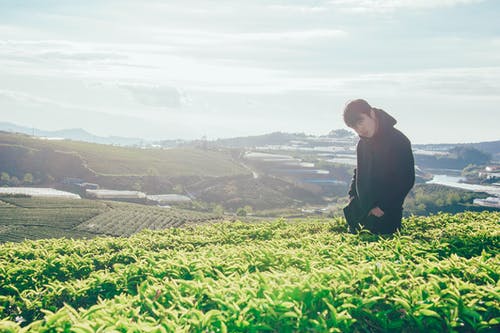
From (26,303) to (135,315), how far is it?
197cm

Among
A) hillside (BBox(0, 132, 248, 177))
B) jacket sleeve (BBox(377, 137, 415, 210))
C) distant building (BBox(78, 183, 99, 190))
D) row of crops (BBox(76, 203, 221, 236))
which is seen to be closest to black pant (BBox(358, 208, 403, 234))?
jacket sleeve (BBox(377, 137, 415, 210))

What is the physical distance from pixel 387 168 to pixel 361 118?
112cm

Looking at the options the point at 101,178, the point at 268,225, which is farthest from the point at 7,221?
the point at 101,178

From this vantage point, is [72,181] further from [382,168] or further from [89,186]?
[382,168]

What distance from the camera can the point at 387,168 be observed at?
9.26 m

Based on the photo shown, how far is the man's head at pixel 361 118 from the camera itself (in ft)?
29.7

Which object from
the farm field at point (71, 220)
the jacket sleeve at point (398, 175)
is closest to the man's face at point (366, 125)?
the jacket sleeve at point (398, 175)

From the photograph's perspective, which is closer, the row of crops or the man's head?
the man's head

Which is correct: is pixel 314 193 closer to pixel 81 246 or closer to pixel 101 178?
pixel 101 178

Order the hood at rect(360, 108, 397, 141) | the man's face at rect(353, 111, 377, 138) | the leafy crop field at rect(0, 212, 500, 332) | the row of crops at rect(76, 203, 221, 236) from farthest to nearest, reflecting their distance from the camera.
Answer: the row of crops at rect(76, 203, 221, 236), the hood at rect(360, 108, 397, 141), the man's face at rect(353, 111, 377, 138), the leafy crop field at rect(0, 212, 500, 332)

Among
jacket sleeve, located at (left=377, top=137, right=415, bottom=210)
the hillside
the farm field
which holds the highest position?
jacket sleeve, located at (left=377, top=137, right=415, bottom=210)

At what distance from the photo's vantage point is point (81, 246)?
801cm

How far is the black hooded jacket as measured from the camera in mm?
9234

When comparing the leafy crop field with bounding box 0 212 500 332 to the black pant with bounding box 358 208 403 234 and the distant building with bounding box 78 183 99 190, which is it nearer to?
the black pant with bounding box 358 208 403 234
